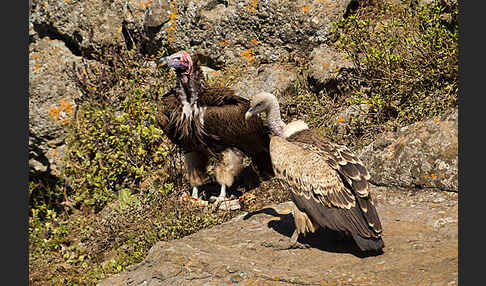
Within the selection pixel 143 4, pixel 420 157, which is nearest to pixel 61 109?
pixel 143 4

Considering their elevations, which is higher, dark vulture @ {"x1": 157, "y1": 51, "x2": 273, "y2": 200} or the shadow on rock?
dark vulture @ {"x1": 157, "y1": 51, "x2": 273, "y2": 200}

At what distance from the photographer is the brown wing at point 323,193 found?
4527 millimetres

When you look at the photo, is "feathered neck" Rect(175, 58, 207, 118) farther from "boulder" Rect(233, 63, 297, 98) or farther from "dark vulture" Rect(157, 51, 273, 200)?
"boulder" Rect(233, 63, 297, 98)

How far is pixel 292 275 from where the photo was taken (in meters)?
4.32

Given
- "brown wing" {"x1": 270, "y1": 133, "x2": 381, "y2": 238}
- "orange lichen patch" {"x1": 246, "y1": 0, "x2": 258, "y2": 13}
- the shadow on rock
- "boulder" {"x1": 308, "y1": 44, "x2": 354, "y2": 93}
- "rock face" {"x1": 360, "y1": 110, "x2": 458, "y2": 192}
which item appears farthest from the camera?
"orange lichen patch" {"x1": 246, "y1": 0, "x2": 258, "y2": 13}

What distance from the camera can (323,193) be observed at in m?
4.73

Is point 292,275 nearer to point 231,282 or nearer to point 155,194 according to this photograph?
point 231,282

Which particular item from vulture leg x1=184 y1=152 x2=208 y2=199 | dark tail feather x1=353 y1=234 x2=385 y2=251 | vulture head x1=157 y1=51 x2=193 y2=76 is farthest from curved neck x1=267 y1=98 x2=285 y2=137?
vulture leg x1=184 y1=152 x2=208 y2=199

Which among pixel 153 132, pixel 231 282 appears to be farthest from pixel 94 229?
pixel 231 282

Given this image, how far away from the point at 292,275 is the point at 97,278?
351 centimetres

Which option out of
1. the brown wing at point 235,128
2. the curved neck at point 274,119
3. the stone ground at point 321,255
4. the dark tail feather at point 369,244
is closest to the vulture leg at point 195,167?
the brown wing at point 235,128

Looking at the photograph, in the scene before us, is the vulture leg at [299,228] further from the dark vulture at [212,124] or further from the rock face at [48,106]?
the rock face at [48,106]

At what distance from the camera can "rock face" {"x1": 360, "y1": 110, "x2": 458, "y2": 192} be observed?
5.62 m

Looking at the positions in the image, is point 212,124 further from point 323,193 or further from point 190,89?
point 323,193
